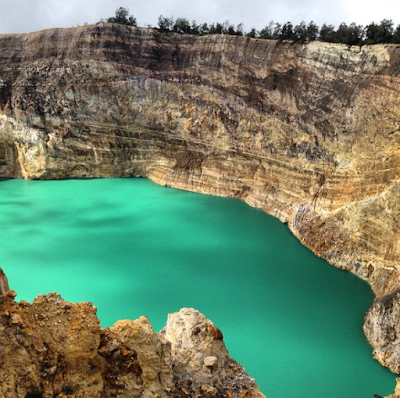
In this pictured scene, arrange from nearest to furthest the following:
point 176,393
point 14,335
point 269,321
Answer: point 14,335 < point 176,393 < point 269,321

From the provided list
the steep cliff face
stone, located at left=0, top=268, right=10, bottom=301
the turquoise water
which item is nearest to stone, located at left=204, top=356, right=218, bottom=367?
stone, located at left=0, top=268, right=10, bottom=301

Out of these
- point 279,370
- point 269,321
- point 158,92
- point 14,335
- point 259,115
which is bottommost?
point 279,370

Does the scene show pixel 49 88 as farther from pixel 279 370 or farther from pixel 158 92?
pixel 279 370

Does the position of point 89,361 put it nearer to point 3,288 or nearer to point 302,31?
point 3,288

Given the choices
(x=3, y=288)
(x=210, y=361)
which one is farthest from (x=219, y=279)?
(x=3, y=288)

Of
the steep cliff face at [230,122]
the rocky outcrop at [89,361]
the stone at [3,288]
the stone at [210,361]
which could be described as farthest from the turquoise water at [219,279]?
the stone at [3,288]

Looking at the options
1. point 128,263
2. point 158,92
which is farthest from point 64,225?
point 158,92

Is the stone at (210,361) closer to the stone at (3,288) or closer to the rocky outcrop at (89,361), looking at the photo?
the rocky outcrop at (89,361)
